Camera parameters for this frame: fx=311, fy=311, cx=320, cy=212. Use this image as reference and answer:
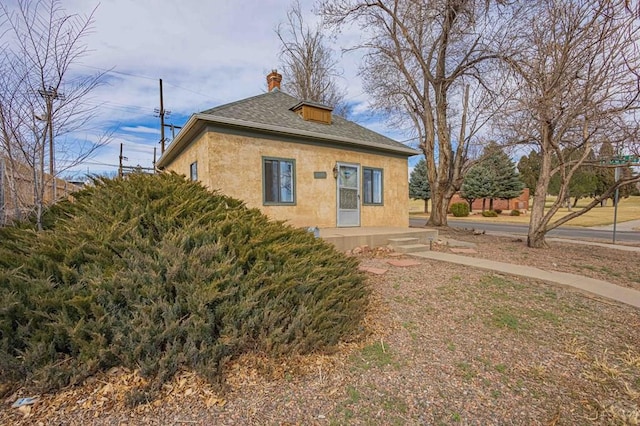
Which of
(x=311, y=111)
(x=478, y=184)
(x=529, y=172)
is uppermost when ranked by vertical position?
(x=529, y=172)

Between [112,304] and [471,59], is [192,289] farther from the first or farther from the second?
[471,59]

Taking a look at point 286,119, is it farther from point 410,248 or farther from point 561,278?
point 561,278

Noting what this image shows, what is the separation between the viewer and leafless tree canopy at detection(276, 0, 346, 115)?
1841 cm

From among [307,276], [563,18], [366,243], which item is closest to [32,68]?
[307,276]

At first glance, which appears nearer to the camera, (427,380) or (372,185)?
(427,380)

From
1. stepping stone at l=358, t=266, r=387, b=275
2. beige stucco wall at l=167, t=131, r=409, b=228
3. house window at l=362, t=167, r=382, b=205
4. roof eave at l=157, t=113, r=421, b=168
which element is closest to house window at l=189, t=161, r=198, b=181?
beige stucco wall at l=167, t=131, r=409, b=228

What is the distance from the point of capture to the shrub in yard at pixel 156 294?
7.27ft

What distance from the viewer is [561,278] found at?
5.21 metres

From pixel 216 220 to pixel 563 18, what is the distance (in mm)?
8626

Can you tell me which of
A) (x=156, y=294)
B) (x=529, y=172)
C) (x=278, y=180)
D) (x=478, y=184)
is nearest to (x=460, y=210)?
(x=478, y=184)

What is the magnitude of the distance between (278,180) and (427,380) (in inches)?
251

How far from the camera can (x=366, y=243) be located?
738 cm

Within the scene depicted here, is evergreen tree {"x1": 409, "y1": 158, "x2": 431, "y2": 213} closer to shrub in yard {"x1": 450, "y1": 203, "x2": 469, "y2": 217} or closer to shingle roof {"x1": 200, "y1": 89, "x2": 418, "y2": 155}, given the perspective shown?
shrub in yard {"x1": 450, "y1": 203, "x2": 469, "y2": 217}

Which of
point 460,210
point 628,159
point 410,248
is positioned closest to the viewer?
point 628,159
